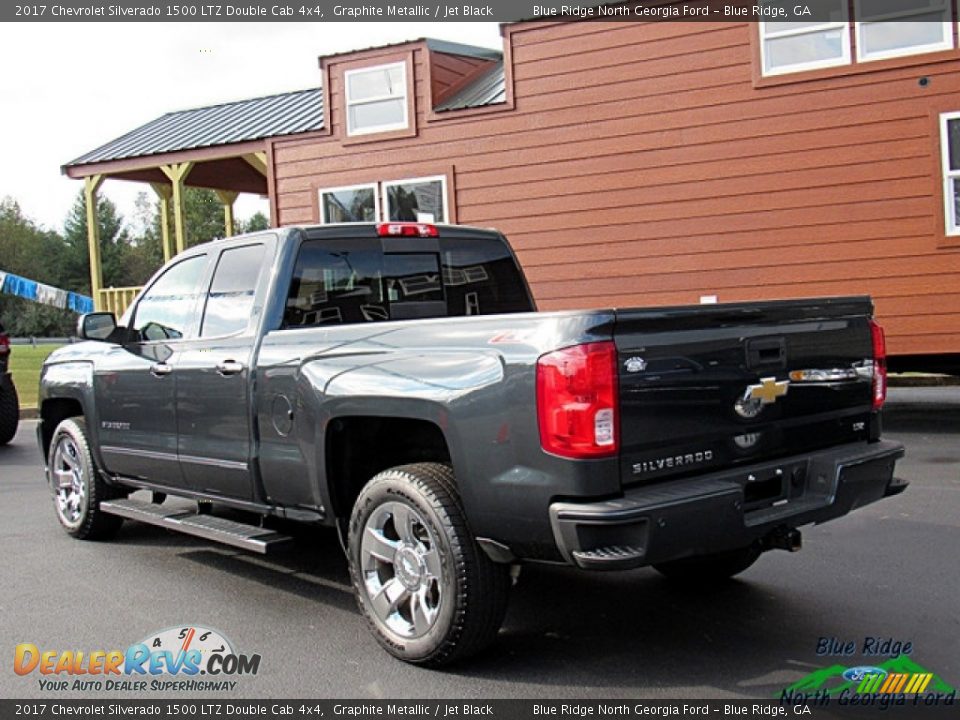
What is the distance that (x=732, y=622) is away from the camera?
451 cm

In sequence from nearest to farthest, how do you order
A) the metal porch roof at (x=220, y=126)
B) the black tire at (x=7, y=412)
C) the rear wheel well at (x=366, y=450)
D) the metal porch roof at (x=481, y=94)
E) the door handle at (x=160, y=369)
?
the rear wheel well at (x=366, y=450) → the door handle at (x=160, y=369) → the black tire at (x=7, y=412) → the metal porch roof at (x=481, y=94) → the metal porch roof at (x=220, y=126)

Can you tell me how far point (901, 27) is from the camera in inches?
418

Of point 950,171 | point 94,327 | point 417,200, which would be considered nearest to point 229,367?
point 94,327

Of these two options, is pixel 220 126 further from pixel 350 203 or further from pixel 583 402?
pixel 583 402

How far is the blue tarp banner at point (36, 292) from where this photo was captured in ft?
61.9

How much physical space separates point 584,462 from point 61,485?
4741 millimetres

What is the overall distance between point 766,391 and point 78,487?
15.7 feet

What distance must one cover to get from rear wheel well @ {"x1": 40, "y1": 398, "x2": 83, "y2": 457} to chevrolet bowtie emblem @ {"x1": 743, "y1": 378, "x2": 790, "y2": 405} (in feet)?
16.1

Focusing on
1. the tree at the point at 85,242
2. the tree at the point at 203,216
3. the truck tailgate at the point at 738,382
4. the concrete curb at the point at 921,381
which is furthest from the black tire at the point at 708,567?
the tree at the point at 85,242

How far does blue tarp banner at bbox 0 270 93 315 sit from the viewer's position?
18.9 metres

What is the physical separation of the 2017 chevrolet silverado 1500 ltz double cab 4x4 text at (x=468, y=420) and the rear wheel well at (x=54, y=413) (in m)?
1.37

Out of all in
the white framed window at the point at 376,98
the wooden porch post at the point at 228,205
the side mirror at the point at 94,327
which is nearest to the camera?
the side mirror at the point at 94,327

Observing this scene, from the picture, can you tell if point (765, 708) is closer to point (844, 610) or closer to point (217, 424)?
point (844, 610)

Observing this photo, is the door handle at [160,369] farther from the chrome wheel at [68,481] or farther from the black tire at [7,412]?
the black tire at [7,412]
